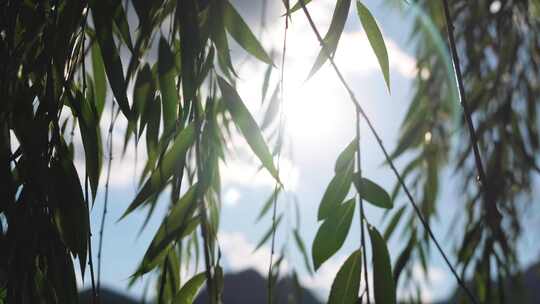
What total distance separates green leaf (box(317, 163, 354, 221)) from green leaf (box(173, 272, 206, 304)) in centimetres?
16

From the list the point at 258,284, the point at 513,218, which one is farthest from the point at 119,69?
the point at 258,284

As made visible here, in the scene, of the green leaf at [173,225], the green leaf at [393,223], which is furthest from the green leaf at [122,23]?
the green leaf at [393,223]

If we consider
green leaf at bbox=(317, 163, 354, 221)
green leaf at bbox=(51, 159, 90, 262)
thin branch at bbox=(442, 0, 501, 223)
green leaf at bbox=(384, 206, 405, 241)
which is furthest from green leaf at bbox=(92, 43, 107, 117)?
green leaf at bbox=(384, 206, 405, 241)

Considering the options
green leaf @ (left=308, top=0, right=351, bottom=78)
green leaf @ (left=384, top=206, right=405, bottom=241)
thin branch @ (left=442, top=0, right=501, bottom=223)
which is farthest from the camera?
green leaf @ (left=384, top=206, right=405, bottom=241)

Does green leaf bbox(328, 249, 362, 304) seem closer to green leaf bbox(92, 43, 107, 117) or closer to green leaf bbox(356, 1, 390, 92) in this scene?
green leaf bbox(356, 1, 390, 92)

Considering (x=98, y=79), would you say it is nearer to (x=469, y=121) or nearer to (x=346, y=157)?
(x=346, y=157)

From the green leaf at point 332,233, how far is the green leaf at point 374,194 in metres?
0.03

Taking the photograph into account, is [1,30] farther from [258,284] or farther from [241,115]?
[258,284]

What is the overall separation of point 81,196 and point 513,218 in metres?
1.47

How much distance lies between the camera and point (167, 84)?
0.73 meters

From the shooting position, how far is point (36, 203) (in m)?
0.67

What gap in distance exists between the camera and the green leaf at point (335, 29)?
630mm

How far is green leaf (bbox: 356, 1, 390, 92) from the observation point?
666 millimetres

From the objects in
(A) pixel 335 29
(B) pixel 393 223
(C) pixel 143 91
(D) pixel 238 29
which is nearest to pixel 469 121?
(A) pixel 335 29
